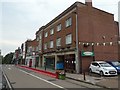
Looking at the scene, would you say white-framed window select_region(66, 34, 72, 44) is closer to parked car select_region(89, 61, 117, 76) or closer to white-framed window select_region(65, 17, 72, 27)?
white-framed window select_region(65, 17, 72, 27)

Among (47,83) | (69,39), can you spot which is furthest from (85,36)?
(47,83)

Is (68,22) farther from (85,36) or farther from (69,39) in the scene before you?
(85,36)

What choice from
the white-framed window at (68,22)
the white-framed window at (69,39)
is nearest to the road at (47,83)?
the white-framed window at (69,39)

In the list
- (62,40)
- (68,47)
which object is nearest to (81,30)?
(68,47)

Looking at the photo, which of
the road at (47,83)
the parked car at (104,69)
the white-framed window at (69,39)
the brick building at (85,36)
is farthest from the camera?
the white-framed window at (69,39)

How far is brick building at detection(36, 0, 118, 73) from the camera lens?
28391 millimetres

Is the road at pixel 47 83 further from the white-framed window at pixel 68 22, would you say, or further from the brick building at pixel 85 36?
the white-framed window at pixel 68 22

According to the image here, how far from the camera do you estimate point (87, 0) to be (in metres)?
30.9

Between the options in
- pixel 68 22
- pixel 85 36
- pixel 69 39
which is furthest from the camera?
pixel 68 22

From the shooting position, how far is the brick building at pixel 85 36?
28.4m

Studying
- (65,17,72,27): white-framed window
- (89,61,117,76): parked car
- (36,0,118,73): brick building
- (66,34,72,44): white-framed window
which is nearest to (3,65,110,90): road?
(89,61,117,76): parked car

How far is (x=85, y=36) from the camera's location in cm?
2916

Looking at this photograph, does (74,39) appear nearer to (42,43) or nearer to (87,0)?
(87,0)

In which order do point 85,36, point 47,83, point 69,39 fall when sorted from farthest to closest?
point 69,39 < point 85,36 < point 47,83
